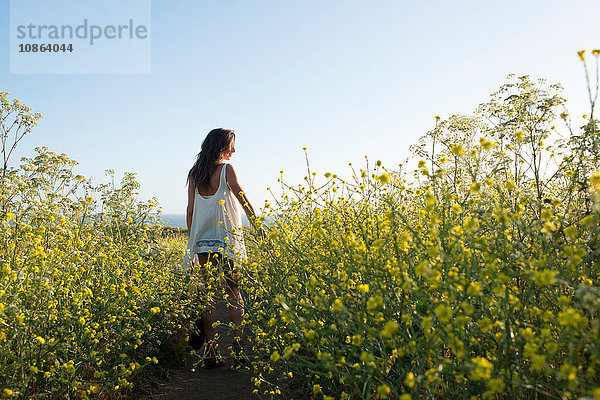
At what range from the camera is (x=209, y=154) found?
3.77 meters

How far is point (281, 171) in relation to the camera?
3.29 metres

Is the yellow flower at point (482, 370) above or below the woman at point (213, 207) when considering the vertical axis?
below

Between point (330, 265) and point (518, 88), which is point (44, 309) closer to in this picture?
point (330, 265)

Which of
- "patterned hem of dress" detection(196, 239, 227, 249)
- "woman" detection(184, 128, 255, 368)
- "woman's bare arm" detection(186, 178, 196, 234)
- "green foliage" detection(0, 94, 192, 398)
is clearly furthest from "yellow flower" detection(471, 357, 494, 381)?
"woman's bare arm" detection(186, 178, 196, 234)

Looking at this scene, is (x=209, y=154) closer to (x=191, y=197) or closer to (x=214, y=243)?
(x=191, y=197)

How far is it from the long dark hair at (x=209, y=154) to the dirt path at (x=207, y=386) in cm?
170

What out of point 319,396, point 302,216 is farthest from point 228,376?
point 302,216

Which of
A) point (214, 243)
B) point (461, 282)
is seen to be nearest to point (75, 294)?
point (214, 243)

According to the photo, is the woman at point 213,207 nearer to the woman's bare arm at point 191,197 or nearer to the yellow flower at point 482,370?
the woman's bare arm at point 191,197

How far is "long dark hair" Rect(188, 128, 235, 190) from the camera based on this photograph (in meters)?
3.76

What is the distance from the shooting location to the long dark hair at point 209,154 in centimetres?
376

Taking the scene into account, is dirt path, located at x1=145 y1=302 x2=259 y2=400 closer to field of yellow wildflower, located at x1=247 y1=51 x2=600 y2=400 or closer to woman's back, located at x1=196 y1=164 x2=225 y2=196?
field of yellow wildflower, located at x1=247 y1=51 x2=600 y2=400

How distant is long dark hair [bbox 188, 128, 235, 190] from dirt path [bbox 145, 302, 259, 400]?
1.70 meters

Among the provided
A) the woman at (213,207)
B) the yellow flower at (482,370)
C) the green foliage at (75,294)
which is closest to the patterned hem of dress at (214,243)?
the woman at (213,207)
